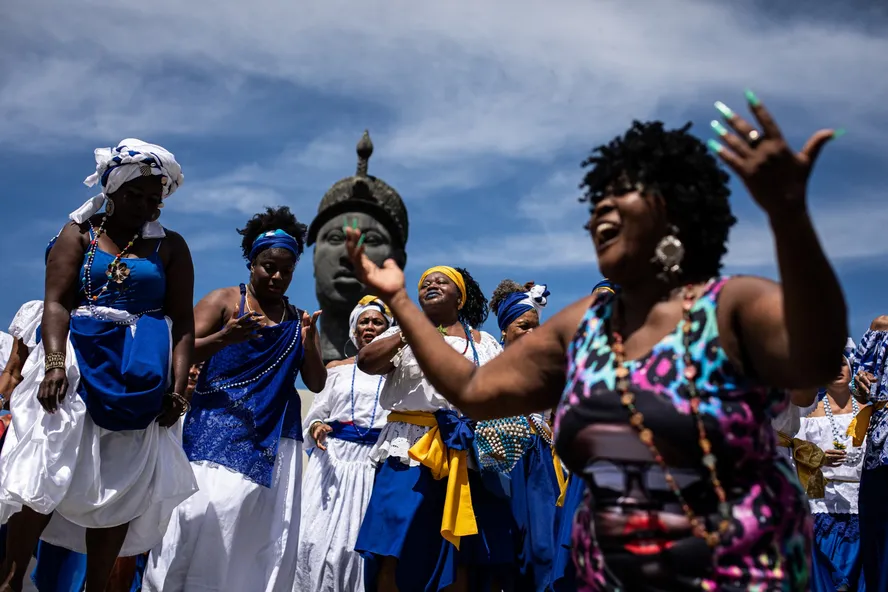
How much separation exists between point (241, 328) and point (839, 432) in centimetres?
548

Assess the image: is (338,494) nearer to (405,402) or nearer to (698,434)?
(405,402)

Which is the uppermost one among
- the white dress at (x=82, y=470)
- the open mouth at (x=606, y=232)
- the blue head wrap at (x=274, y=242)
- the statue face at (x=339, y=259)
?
the statue face at (x=339, y=259)

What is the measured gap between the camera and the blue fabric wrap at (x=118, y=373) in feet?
16.6

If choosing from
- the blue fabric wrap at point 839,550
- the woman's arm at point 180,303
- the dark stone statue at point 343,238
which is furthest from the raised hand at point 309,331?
the dark stone statue at point 343,238

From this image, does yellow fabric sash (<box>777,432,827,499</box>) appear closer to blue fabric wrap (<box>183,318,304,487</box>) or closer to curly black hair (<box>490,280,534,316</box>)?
curly black hair (<box>490,280,534,316</box>)

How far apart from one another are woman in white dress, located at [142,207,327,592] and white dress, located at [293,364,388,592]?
1627 millimetres

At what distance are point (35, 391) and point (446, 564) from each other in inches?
106

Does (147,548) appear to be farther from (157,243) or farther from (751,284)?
(751,284)

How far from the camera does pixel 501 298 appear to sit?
29.3 ft

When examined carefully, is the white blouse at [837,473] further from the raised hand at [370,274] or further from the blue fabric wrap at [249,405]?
the raised hand at [370,274]

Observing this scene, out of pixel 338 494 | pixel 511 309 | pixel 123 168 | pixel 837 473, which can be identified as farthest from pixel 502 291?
pixel 123 168

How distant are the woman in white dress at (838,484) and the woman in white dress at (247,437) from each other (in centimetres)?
421

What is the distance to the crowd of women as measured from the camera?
2459 mm

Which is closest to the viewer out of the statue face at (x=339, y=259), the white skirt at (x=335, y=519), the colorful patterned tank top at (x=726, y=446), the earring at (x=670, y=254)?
the colorful patterned tank top at (x=726, y=446)
